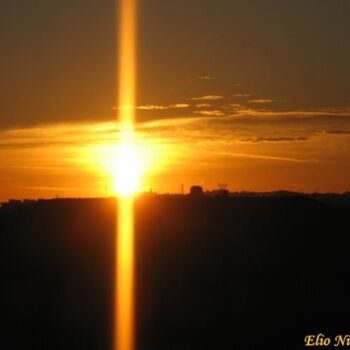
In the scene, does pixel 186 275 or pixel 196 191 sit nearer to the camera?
pixel 186 275

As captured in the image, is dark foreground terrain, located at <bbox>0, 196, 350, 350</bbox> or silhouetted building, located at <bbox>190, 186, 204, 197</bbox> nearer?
dark foreground terrain, located at <bbox>0, 196, 350, 350</bbox>

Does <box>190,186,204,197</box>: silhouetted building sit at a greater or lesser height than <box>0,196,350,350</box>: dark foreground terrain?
greater

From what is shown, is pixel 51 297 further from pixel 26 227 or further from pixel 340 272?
pixel 340 272

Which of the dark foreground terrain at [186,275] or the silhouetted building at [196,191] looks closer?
the dark foreground terrain at [186,275]

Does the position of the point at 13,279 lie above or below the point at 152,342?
above

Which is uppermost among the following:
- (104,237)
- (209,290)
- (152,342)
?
(104,237)

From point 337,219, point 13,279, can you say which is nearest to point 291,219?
point 337,219

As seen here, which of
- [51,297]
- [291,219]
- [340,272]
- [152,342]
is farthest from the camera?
[291,219]

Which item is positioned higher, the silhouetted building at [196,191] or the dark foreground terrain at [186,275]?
the silhouetted building at [196,191]
